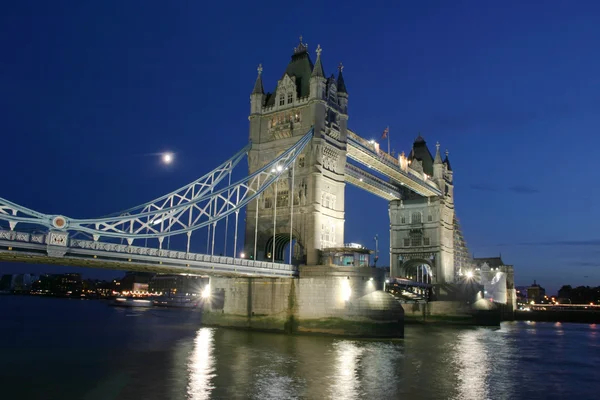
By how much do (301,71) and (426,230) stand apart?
3845 cm

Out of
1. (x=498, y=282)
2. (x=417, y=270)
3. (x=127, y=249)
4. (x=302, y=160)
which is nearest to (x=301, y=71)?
(x=302, y=160)

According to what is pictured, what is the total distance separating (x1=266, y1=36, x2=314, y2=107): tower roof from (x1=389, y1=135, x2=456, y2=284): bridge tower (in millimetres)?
31585

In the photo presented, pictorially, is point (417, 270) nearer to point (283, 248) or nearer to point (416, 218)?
point (416, 218)

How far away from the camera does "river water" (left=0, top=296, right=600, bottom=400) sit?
22.3 metres

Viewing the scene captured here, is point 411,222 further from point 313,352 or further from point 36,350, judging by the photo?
point 36,350

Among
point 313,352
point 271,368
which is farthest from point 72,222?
point 313,352

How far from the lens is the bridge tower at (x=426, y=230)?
79938 mm

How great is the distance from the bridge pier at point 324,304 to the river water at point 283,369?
4.99 feet

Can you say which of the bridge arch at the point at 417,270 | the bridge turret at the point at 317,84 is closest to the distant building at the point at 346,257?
the bridge turret at the point at 317,84

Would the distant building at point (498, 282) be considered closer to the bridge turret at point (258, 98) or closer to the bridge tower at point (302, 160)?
the bridge tower at point (302, 160)

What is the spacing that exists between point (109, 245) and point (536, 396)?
79.5 feet

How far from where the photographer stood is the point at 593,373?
31.7 m

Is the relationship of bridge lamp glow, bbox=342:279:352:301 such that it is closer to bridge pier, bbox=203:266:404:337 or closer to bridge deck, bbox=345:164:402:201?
bridge pier, bbox=203:266:404:337

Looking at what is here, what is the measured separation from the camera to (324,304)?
4322cm
